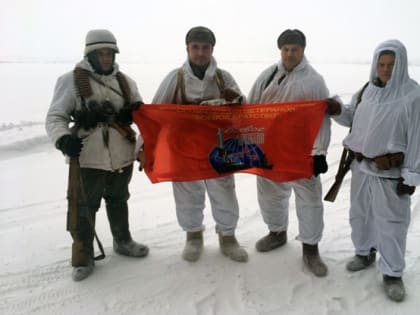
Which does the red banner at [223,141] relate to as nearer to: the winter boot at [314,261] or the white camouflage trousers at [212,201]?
the white camouflage trousers at [212,201]

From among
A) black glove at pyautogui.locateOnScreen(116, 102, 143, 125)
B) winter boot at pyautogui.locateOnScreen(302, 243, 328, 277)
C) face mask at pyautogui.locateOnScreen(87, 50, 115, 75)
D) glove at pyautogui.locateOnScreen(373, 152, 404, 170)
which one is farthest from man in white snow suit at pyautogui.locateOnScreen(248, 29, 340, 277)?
face mask at pyautogui.locateOnScreen(87, 50, 115, 75)

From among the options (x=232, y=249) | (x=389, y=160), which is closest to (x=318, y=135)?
(x=389, y=160)

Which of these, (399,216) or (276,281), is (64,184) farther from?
(399,216)

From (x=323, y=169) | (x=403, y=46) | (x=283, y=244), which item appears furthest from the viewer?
(x=283, y=244)

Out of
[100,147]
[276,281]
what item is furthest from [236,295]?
[100,147]

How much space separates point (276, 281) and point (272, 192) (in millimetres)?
852

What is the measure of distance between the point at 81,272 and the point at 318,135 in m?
2.48

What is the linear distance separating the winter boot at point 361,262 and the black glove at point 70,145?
8.71 feet

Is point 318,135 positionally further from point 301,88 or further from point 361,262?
point 361,262

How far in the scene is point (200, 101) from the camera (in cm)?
340

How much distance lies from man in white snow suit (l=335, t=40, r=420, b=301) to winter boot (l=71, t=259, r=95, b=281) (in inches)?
97.4

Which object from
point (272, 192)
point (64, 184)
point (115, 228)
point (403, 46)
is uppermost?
point (403, 46)

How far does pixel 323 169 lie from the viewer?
319 cm

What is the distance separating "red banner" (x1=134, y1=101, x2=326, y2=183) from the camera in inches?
130
